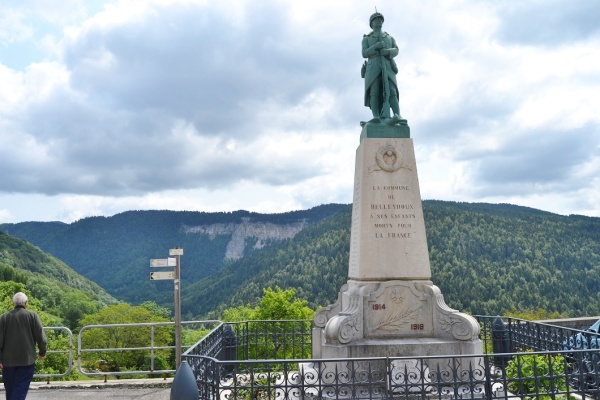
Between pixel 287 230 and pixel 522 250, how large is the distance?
120438mm

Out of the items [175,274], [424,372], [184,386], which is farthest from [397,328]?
[175,274]

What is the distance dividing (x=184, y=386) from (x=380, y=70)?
22.6ft

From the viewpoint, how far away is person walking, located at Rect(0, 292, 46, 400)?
7.15m

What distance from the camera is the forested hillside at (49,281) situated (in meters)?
53.7

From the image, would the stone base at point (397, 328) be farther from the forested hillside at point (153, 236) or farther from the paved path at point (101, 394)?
the forested hillside at point (153, 236)

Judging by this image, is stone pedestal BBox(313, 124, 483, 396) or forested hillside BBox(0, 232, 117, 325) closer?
stone pedestal BBox(313, 124, 483, 396)

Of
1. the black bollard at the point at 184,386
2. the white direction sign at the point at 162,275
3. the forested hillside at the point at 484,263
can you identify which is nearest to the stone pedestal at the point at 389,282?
the white direction sign at the point at 162,275

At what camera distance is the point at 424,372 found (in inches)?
253

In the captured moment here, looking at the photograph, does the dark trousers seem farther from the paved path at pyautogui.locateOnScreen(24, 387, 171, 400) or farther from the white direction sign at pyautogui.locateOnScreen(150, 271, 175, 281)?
the white direction sign at pyautogui.locateOnScreen(150, 271, 175, 281)

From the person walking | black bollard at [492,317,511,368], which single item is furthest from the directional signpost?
black bollard at [492,317,511,368]

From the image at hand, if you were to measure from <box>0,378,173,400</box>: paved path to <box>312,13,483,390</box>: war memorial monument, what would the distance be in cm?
296

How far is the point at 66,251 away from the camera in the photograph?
166m

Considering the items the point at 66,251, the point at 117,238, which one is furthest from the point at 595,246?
the point at 66,251

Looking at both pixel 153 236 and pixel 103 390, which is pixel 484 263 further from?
pixel 153 236
